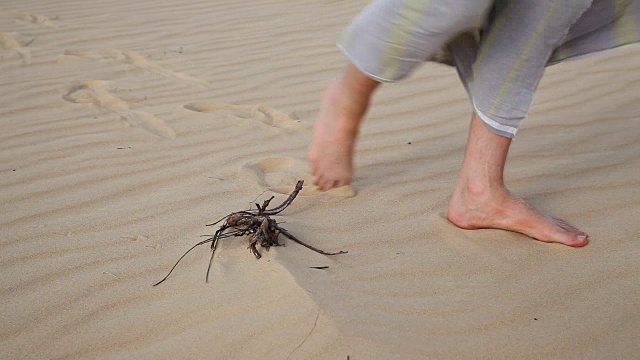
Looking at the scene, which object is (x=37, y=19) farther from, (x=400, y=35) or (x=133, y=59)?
(x=400, y=35)

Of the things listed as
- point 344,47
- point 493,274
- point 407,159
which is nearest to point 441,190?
point 407,159

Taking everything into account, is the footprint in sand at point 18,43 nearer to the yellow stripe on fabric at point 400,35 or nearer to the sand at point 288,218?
the sand at point 288,218

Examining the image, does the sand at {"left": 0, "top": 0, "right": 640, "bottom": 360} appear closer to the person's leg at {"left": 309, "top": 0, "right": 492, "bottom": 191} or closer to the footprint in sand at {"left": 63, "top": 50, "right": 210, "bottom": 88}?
the footprint in sand at {"left": 63, "top": 50, "right": 210, "bottom": 88}

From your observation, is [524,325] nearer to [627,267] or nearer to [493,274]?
[493,274]

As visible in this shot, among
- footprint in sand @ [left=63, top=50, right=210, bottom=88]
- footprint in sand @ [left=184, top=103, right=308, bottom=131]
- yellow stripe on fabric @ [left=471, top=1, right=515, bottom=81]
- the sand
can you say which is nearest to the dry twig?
the sand

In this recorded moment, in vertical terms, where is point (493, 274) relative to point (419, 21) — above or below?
below

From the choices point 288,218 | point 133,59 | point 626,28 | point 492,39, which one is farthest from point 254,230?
point 133,59

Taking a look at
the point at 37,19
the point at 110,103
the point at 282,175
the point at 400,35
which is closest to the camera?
the point at 400,35
